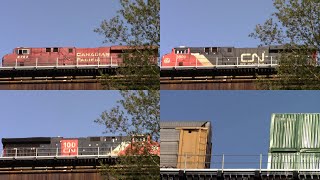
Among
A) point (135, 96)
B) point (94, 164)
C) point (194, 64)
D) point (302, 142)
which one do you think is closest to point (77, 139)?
point (94, 164)

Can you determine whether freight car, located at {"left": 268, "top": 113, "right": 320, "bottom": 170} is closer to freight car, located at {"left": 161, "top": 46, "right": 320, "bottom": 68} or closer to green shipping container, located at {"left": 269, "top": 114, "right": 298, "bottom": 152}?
green shipping container, located at {"left": 269, "top": 114, "right": 298, "bottom": 152}

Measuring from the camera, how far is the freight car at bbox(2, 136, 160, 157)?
1786cm

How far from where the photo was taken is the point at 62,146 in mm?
21281

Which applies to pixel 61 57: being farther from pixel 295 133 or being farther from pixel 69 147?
pixel 295 133

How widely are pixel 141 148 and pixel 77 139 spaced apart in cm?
591

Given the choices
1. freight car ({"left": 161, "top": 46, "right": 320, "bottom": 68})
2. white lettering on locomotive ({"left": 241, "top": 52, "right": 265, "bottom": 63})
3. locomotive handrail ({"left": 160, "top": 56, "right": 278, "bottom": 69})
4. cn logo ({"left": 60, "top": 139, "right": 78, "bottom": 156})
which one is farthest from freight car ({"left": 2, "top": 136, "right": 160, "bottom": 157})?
white lettering on locomotive ({"left": 241, "top": 52, "right": 265, "bottom": 63})

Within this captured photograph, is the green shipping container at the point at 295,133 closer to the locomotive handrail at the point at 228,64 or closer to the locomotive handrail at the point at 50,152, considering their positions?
the locomotive handrail at the point at 228,64

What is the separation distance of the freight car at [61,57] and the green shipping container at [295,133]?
180 inches

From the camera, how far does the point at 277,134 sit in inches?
543

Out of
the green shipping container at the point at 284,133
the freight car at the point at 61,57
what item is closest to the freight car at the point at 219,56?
the green shipping container at the point at 284,133

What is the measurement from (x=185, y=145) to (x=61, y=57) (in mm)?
7626

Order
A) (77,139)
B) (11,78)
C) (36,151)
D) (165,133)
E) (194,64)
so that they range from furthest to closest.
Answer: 1. (36,151)
2. (77,139)
3. (11,78)
4. (194,64)
5. (165,133)

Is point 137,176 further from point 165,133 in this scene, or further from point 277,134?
point 277,134

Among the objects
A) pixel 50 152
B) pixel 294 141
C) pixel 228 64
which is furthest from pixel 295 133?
pixel 50 152
